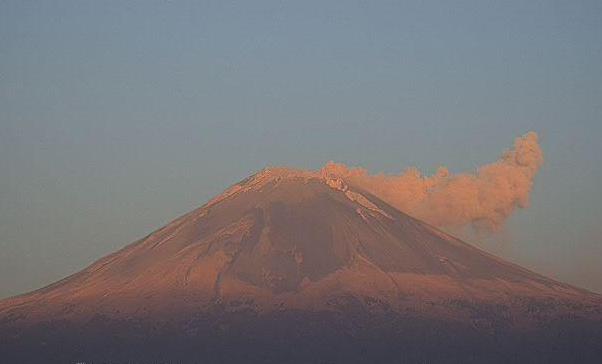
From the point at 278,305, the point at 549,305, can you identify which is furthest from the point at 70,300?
the point at 549,305

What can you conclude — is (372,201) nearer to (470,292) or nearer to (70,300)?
(470,292)

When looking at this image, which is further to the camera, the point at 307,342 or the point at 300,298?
the point at 300,298

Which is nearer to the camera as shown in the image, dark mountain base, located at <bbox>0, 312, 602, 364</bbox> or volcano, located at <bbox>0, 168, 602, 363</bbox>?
dark mountain base, located at <bbox>0, 312, 602, 364</bbox>

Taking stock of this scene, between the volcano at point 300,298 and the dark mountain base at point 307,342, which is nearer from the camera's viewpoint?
the dark mountain base at point 307,342

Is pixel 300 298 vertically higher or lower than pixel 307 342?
higher
